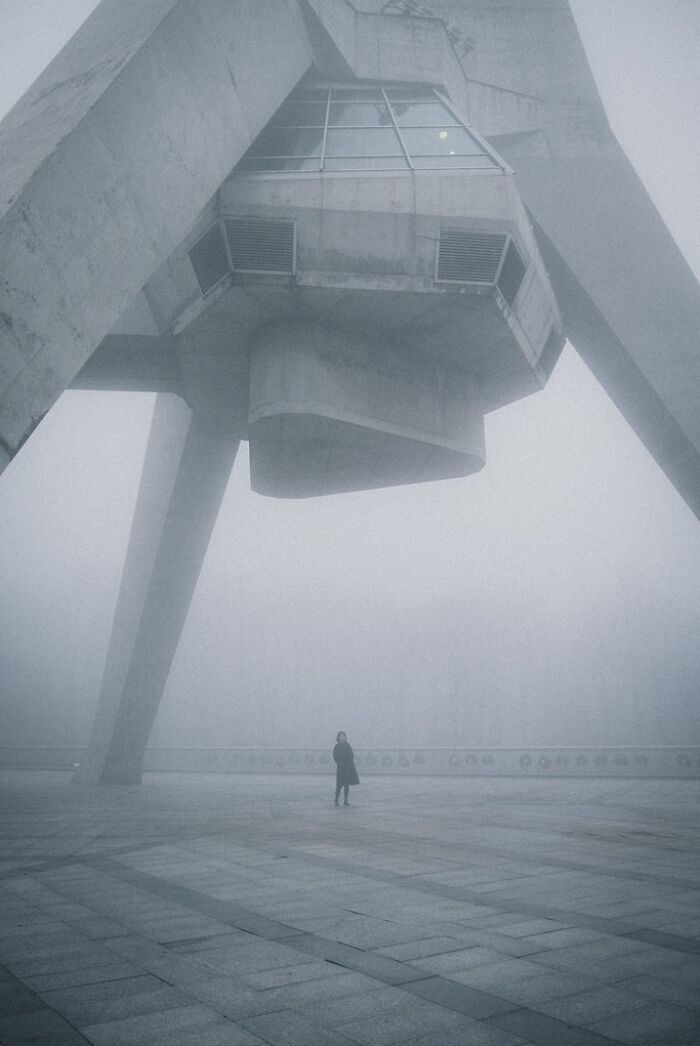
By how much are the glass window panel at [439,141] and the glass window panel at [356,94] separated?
6.90ft

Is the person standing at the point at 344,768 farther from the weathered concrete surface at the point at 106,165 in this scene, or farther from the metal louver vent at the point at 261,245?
the weathered concrete surface at the point at 106,165

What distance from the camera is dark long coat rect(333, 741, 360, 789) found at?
44.0 feet

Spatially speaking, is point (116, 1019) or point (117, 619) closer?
point (116, 1019)

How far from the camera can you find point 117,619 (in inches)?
709

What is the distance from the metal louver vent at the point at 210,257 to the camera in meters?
9.60

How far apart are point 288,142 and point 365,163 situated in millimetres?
1927

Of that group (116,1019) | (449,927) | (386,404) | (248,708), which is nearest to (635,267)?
(386,404)

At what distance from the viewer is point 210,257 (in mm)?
9727

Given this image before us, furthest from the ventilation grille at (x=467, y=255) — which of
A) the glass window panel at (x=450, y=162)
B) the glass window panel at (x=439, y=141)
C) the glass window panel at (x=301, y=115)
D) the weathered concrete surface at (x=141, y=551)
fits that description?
the weathered concrete surface at (x=141, y=551)

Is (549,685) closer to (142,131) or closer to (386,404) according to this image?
(386,404)

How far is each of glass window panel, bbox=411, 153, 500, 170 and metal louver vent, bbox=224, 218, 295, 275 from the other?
7.68ft

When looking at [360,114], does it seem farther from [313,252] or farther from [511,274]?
[511,274]

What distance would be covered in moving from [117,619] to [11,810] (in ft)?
19.3

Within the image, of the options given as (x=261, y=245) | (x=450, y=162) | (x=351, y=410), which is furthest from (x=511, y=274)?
(x=261, y=245)
